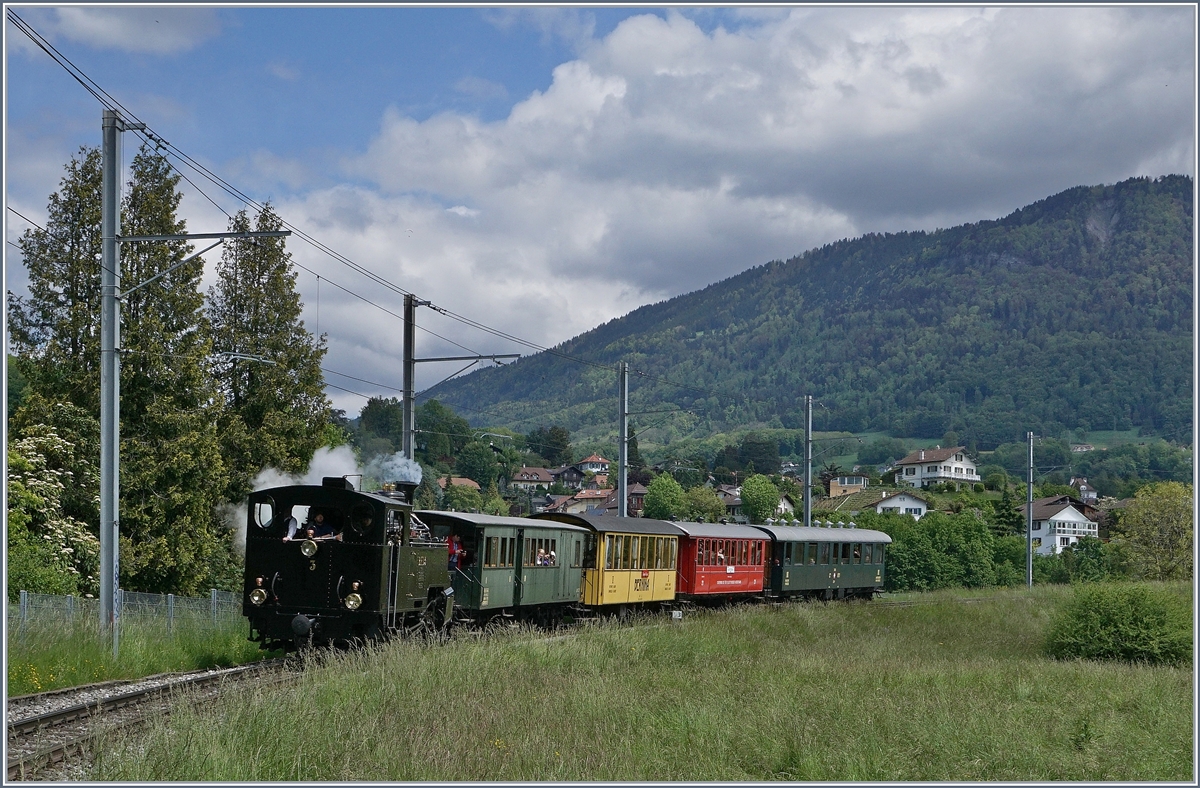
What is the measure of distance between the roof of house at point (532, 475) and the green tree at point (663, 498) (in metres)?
63.0

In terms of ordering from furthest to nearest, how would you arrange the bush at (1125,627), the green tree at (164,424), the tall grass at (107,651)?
the green tree at (164,424), the bush at (1125,627), the tall grass at (107,651)

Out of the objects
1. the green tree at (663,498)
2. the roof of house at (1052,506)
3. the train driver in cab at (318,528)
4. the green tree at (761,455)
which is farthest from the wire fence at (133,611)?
the green tree at (761,455)

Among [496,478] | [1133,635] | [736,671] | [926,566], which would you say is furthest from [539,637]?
[496,478]

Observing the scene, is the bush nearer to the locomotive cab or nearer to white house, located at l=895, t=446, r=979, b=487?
the locomotive cab

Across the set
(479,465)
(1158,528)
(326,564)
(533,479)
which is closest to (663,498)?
(479,465)

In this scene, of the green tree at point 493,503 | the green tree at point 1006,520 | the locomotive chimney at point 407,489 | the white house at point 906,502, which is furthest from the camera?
the white house at point 906,502

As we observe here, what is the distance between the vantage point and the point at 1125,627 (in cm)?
2519

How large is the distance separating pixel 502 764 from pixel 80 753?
144 inches

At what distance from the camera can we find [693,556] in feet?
110

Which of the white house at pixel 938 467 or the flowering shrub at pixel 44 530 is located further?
the white house at pixel 938 467

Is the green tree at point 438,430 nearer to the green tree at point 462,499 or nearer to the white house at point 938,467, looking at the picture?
the green tree at point 462,499

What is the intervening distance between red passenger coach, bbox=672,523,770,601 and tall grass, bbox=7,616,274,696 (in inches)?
612

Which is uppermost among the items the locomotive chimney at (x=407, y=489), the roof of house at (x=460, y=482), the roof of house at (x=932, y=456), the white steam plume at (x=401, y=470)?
the roof of house at (x=932, y=456)

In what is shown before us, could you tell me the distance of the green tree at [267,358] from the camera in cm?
3922
